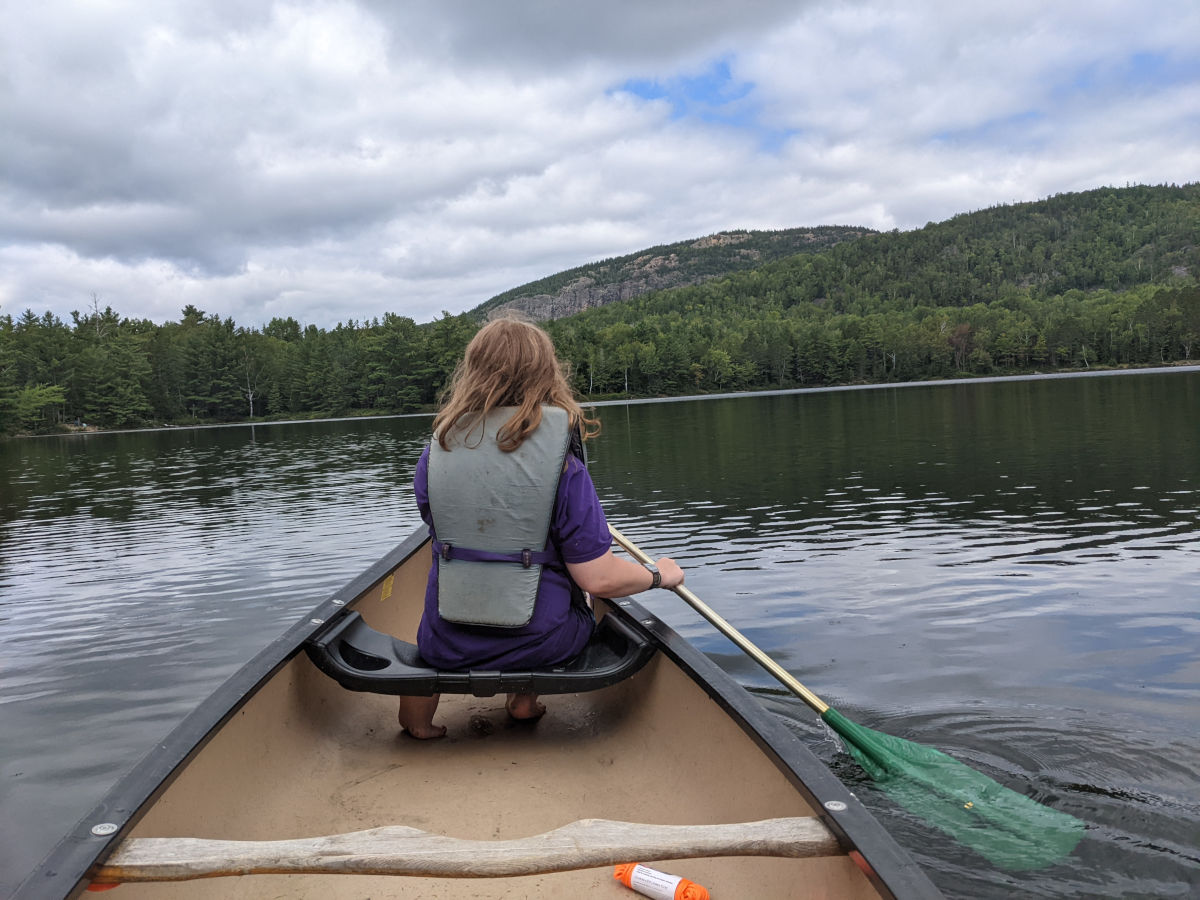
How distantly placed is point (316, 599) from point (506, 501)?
6846mm

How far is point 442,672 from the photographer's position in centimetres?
341

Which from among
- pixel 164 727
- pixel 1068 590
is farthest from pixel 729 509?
pixel 164 727

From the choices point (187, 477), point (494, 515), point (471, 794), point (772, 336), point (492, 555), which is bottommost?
point (187, 477)

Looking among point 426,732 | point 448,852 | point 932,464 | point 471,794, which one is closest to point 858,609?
point 426,732

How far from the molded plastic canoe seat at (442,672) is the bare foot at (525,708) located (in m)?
0.39

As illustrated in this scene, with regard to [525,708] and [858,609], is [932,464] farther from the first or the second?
[525,708]

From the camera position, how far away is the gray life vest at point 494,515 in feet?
10.3

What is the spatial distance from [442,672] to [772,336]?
123 metres

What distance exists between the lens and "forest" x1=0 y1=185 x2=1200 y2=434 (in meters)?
85.7

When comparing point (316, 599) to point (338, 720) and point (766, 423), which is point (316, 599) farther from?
point (766, 423)

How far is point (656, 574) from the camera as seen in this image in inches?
144

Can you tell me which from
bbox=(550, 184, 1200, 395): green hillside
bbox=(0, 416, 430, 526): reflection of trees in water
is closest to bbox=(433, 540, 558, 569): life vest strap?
bbox=(0, 416, 430, 526): reflection of trees in water

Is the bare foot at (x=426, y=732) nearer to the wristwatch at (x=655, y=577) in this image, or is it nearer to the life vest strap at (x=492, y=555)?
the life vest strap at (x=492, y=555)

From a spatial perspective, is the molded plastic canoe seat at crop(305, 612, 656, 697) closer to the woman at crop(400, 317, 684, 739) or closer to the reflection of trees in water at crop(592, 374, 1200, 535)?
the woman at crop(400, 317, 684, 739)
